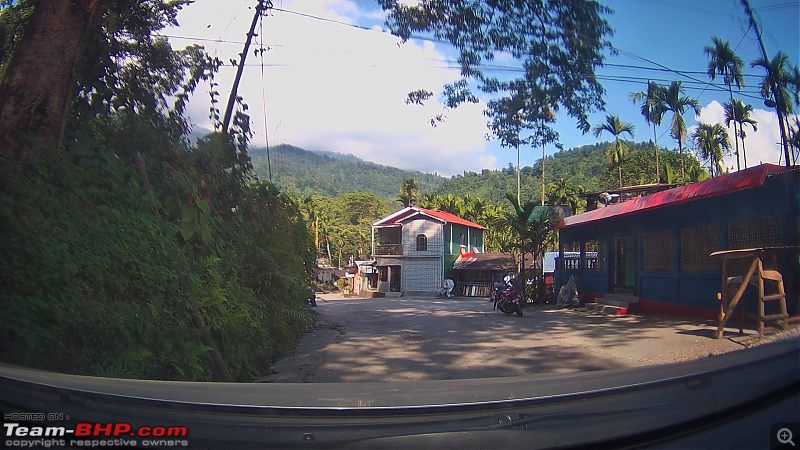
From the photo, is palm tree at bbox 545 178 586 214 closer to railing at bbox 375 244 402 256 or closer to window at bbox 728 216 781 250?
railing at bbox 375 244 402 256

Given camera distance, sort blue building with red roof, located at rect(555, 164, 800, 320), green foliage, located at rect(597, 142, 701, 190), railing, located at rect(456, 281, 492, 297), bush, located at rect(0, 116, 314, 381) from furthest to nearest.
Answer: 1. railing, located at rect(456, 281, 492, 297)
2. green foliage, located at rect(597, 142, 701, 190)
3. blue building with red roof, located at rect(555, 164, 800, 320)
4. bush, located at rect(0, 116, 314, 381)

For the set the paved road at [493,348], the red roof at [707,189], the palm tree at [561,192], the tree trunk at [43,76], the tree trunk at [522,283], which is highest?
the palm tree at [561,192]

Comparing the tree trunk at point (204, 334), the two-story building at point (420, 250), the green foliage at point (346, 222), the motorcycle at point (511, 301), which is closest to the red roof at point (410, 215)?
the two-story building at point (420, 250)

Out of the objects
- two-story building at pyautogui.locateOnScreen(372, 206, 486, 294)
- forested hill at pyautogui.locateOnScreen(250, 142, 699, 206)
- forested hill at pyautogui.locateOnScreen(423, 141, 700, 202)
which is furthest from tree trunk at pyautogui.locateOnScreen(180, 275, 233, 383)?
two-story building at pyautogui.locateOnScreen(372, 206, 486, 294)

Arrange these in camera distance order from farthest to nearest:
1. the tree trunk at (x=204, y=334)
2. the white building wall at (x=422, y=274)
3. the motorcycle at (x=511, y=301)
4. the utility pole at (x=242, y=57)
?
the white building wall at (x=422, y=274), the motorcycle at (x=511, y=301), the utility pole at (x=242, y=57), the tree trunk at (x=204, y=334)

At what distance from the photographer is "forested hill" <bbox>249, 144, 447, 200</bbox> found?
30.5 feet

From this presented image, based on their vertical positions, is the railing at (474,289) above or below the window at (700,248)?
below

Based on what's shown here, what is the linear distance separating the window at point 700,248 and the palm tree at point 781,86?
242 cm

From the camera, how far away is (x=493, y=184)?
180ft

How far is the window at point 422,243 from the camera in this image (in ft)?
112

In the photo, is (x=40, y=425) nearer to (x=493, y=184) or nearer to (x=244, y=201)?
(x=244, y=201)

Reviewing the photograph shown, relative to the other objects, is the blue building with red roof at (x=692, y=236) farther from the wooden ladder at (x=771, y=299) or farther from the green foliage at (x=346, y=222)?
the green foliage at (x=346, y=222)

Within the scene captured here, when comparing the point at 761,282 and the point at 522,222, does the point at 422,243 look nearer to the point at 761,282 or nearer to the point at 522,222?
the point at 522,222

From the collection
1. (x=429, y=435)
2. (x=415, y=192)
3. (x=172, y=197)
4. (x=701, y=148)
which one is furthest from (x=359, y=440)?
(x=415, y=192)
